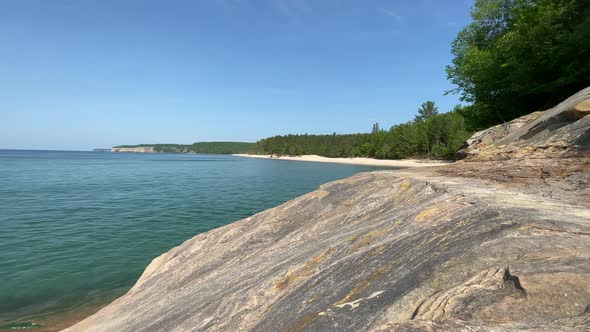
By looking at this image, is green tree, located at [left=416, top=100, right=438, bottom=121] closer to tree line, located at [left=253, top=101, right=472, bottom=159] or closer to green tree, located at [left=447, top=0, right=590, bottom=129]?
tree line, located at [left=253, top=101, right=472, bottom=159]

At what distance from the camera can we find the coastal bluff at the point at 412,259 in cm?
287

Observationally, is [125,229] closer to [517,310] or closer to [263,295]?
[263,295]

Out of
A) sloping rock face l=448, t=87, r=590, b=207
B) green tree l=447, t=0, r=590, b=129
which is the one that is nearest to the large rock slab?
sloping rock face l=448, t=87, r=590, b=207

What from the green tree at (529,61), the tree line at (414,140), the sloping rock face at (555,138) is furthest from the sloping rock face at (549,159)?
the tree line at (414,140)

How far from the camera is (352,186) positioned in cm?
1018

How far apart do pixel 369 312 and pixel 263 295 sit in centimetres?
249

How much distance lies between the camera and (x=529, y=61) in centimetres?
1803

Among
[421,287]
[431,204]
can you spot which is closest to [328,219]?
[431,204]

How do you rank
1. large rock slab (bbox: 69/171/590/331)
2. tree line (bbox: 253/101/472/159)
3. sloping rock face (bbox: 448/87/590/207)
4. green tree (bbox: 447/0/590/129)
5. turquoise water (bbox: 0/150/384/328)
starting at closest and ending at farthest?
large rock slab (bbox: 69/171/590/331)
sloping rock face (bbox: 448/87/590/207)
turquoise water (bbox: 0/150/384/328)
green tree (bbox: 447/0/590/129)
tree line (bbox: 253/101/472/159)

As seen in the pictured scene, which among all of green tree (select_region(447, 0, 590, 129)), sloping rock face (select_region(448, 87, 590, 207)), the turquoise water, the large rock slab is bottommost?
the turquoise water

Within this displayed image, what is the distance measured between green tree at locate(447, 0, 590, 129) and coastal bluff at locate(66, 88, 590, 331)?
9863mm

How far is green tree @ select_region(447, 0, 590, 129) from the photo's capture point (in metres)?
16.0

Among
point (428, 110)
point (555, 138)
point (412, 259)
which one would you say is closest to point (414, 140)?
point (428, 110)

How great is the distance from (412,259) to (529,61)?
68.0 ft
